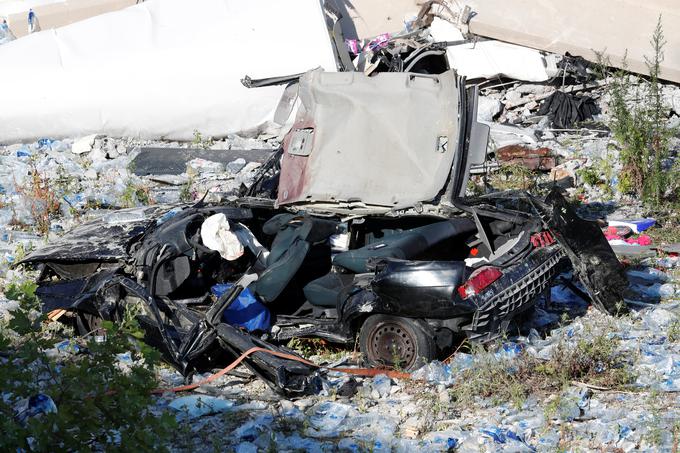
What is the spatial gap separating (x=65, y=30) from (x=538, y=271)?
10.1 metres

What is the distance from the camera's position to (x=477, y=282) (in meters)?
5.70

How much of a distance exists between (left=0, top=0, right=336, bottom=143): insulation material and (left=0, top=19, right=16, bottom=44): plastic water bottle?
6.80ft

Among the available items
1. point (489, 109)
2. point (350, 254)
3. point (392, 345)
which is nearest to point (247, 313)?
point (350, 254)

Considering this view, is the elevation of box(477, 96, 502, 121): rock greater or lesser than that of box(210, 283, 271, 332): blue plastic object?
greater

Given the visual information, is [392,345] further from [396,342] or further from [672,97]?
[672,97]

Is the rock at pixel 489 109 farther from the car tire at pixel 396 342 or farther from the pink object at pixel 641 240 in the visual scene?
the car tire at pixel 396 342

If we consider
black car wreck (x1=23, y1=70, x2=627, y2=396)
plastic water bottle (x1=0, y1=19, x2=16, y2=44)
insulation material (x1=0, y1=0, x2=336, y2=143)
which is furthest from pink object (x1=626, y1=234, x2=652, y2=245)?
plastic water bottle (x1=0, y1=19, x2=16, y2=44)

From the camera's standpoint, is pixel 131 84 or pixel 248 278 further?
pixel 131 84

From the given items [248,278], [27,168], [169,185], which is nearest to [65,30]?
[27,168]

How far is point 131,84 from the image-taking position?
514 inches

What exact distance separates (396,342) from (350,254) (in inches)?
29.2

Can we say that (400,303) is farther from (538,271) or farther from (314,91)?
(314,91)

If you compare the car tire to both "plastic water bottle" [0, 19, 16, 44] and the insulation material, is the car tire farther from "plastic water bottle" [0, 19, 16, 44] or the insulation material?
"plastic water bottle" [0, 19, 16, 44]

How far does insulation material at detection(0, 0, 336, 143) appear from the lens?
1305cm
